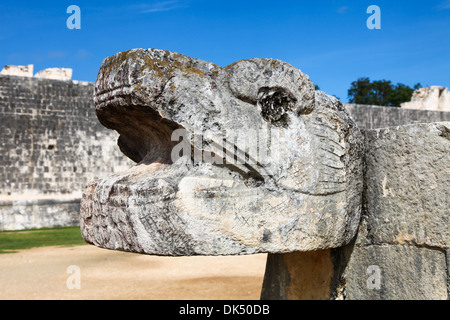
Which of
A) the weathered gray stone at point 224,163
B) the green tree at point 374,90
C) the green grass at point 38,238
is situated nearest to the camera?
the weathered gray stone at point 224,163

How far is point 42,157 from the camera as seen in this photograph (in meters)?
14.4

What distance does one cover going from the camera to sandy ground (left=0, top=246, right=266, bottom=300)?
17.2 feet

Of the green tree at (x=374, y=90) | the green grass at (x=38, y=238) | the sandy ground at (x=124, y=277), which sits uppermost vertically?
the green tree at (x=374, y=90)

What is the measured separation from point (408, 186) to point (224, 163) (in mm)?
815

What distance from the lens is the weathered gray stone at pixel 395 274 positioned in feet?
7.23

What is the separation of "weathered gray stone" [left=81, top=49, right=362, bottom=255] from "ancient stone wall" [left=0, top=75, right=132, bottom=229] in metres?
12.5

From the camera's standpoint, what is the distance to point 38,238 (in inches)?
407

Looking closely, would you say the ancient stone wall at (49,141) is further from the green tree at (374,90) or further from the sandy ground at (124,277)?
the green tree at (374,90)

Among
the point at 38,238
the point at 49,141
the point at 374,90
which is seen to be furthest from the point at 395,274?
the point at 374,90

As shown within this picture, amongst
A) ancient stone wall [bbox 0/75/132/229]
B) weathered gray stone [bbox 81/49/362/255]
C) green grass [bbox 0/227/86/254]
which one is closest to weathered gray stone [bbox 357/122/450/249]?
weathered gray stone [bbox 81/49/362/255]

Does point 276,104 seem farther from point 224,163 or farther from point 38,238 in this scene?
point 38,238

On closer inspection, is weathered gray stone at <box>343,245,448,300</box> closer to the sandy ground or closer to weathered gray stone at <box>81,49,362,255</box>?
weathered gray stone at <box>81,49,362,255</box>

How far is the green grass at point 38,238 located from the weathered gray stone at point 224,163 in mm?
7103

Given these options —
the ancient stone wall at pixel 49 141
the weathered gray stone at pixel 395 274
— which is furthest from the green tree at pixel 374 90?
the weathered gray stone at pixel 395 274
